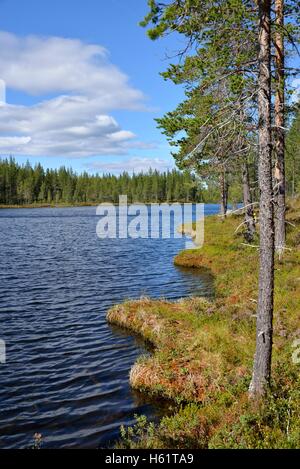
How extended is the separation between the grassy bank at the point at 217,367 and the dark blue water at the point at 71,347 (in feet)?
2.96

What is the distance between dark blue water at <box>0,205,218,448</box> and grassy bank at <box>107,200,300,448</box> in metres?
0.90

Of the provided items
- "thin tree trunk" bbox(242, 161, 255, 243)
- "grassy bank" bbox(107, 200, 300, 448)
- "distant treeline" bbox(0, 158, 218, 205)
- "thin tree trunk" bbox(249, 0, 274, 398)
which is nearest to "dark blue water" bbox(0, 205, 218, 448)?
"grassy bank" bbox(107, 200, 300, 448)

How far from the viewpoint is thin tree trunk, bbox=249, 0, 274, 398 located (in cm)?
916

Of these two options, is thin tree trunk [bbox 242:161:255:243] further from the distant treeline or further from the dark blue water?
the distant treeline

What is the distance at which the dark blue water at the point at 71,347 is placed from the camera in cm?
1104

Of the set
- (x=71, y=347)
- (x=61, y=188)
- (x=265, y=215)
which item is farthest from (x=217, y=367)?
(x=61, y=188)

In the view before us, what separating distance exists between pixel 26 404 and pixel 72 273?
1859 cm

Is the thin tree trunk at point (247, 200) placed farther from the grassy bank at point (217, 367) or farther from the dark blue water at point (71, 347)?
the grassy bank at point (217, 367)

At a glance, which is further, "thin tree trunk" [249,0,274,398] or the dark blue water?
the dark blue water

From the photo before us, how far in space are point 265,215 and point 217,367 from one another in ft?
17.5

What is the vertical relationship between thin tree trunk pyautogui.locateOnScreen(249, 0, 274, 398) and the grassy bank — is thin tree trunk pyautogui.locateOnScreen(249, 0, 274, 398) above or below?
above

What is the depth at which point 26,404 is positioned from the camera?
12.0 metres

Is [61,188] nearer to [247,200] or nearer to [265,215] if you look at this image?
[247,200]
